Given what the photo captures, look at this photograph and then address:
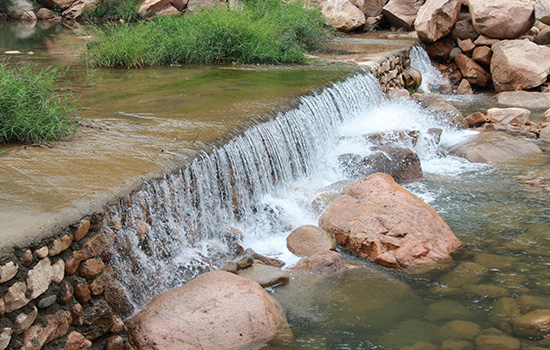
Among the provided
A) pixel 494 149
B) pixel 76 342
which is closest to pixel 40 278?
pixel 76 342

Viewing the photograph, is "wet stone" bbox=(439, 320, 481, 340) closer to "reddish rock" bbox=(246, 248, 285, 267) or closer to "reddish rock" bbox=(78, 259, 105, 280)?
"reddish rock" bbox=(246, 248, 285, 267)

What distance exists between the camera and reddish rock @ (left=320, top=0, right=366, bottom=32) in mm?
14438

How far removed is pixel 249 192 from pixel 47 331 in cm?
281

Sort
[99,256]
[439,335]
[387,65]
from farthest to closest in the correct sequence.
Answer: [387,65] < [439,335] < [99,256]

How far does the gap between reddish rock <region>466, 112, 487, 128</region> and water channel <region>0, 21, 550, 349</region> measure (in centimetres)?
119

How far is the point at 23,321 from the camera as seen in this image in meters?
2.72

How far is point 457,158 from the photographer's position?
793cm

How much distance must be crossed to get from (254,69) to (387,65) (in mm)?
3058

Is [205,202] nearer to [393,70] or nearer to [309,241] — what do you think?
[309,241]

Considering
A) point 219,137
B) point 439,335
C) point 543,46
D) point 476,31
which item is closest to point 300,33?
point 476,31

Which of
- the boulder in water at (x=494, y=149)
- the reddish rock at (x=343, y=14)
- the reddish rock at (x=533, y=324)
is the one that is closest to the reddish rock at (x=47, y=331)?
the reddish rock at (x=533, y=324)

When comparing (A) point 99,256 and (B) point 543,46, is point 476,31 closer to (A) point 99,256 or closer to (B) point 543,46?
(B) point 543,46

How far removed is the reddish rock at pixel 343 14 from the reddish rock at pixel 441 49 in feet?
8.04

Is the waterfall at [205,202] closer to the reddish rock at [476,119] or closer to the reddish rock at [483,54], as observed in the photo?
the reddish rock at [476,119]
